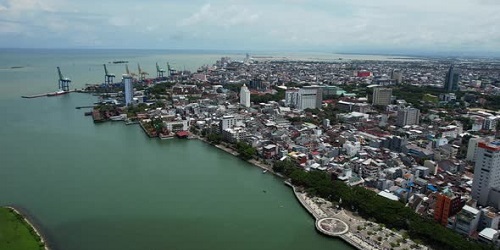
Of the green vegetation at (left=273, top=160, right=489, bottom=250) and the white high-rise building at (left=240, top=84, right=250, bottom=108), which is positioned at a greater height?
the white high-rise building at (left=240, top=84, right=250, bottom=108)

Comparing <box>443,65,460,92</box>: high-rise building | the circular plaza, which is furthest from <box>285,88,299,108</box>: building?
<box>443,65,460,92</box>: high-rise building

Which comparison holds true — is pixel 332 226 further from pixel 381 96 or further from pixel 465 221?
pixel 381 96

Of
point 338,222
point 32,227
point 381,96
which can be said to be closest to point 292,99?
point 381,96

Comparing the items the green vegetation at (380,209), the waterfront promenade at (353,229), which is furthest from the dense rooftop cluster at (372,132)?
the waterfront promenade at (353,229)

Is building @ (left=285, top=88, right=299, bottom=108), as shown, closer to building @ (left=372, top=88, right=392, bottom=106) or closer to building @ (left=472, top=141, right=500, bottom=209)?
building @ (left=372, top=88, right=392, bottom=106)

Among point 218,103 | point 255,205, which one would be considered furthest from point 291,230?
point 218,103

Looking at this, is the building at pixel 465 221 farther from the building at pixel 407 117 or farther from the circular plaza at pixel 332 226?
the building at pixel 407 117
